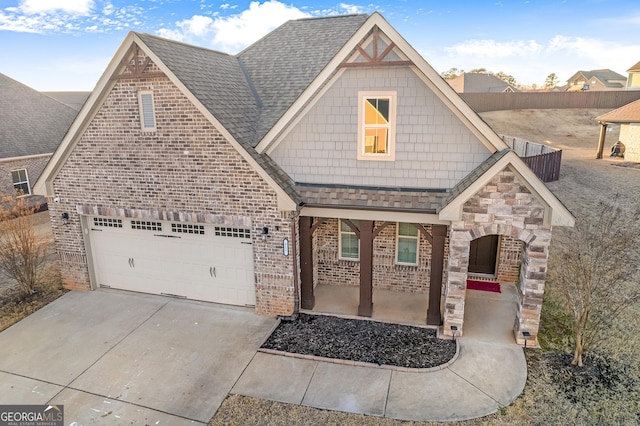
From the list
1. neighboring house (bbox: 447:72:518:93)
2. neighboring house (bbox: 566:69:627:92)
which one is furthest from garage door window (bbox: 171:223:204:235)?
neighboring house (bbox: 566:69:627:92)

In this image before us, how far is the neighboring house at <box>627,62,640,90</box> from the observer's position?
53250 millimetres

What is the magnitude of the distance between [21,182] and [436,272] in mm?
23212

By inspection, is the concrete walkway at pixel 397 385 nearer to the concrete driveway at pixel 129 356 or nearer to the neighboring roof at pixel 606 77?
the concrete driveway at pixel 129 356

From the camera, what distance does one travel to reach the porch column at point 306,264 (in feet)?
35.0

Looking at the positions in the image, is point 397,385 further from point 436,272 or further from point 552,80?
point 552,80

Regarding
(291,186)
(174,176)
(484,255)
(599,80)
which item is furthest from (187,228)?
(599,80)

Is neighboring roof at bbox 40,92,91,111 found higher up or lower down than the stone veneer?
higher up

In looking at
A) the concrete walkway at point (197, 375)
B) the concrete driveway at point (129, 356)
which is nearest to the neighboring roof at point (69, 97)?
the concrete driveway at point (129, 356)

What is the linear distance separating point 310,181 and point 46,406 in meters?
7.25

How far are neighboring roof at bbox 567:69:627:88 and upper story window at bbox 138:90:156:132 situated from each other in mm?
93961

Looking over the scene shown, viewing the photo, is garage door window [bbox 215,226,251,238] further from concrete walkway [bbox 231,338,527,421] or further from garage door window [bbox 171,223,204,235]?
concrete walkway [bbox 231,338,527,421]

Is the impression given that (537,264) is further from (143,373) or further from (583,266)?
(143,373)

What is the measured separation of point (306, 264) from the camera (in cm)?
1082

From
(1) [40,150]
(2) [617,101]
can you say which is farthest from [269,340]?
(2) [617,101]
